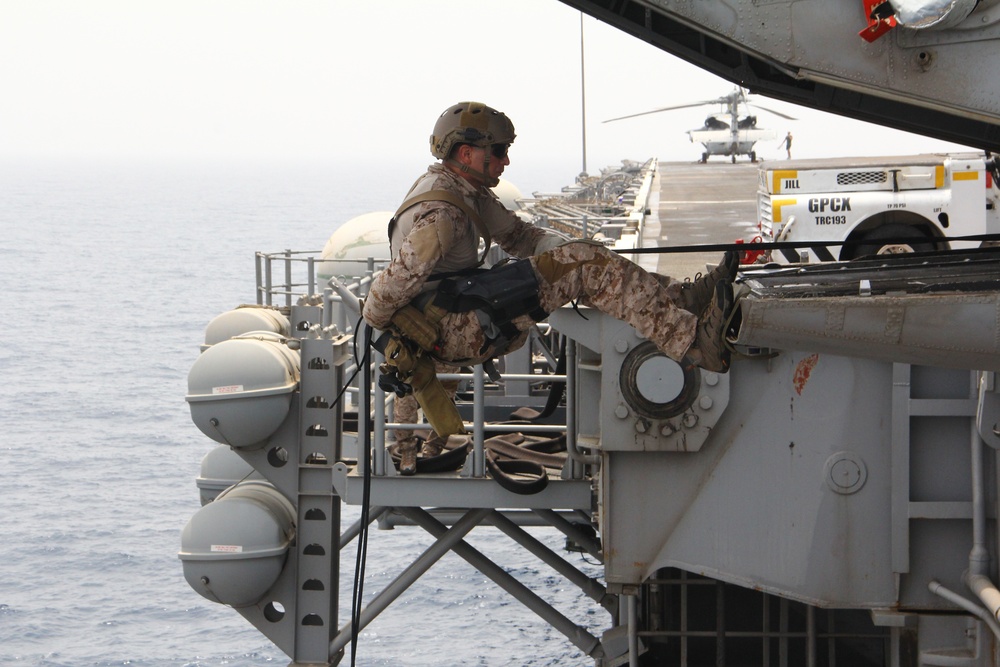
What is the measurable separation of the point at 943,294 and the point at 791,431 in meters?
1.77

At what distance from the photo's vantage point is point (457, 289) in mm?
7516

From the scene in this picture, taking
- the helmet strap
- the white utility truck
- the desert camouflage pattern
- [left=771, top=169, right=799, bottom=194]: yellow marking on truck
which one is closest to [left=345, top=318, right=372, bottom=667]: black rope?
the desert camouflage pattern

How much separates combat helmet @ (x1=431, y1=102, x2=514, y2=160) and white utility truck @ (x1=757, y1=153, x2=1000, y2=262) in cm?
1004

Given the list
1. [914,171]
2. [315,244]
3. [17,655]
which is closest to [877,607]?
[914,171]

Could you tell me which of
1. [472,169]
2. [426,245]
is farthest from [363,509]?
[472,169]

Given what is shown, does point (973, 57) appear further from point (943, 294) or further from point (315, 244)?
point (315, 244)

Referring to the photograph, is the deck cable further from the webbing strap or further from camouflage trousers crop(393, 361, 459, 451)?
the webbing strap

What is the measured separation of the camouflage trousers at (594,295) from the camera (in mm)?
7492

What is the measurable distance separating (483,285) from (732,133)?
5095 centimetres

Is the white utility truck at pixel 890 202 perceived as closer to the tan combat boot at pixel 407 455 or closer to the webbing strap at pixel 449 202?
the tan combat boot at pixel 407 455

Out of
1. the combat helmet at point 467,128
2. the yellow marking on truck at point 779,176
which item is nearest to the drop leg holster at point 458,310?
the combat helmet at point 467,128

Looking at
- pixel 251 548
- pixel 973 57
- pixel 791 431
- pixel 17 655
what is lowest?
pixel 17 655

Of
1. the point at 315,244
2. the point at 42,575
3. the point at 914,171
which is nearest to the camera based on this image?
the point at 914,171

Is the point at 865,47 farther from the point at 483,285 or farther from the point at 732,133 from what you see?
the point at 732,133
